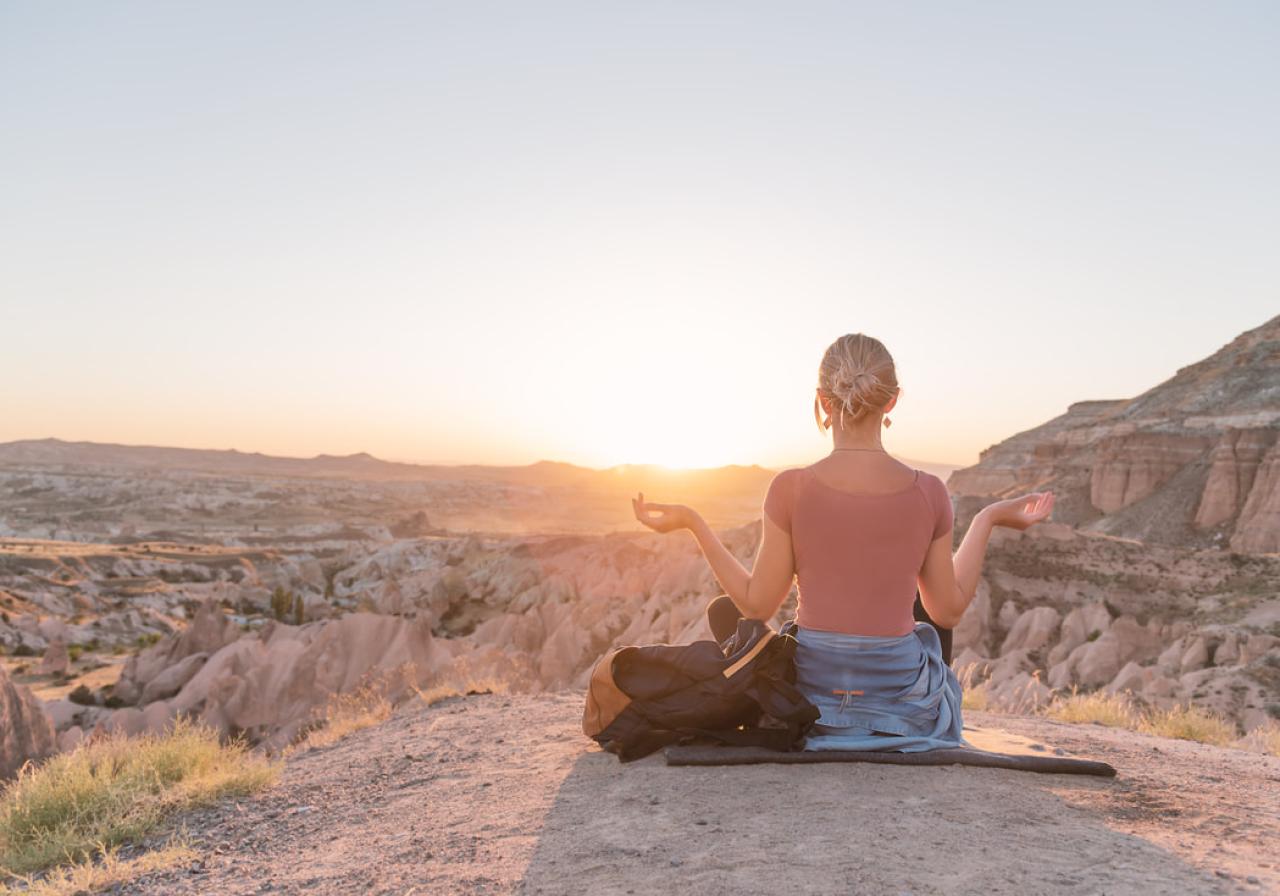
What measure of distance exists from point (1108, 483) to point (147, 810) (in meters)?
48.7

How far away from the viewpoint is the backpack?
423cm

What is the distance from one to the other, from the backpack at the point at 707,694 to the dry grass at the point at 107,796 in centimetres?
268

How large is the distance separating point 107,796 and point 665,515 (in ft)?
13.1

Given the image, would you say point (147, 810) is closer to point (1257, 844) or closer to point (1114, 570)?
point (1257, 844)

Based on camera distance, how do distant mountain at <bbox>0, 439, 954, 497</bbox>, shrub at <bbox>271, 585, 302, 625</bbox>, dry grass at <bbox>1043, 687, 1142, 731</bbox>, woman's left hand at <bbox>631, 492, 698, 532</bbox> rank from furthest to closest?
1. distant mountain at <bbox>0, 439, 954, 497</bbox>
2. shrub at <bbox>271, 585, 302, 625</bbox>
3. dry grass at <bbox>1043, 687, 1142, 731</bbox>
4. woman's left hand at <bbox>631, 492, 698, 532</bbox>

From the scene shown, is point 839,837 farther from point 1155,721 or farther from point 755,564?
point 1155,721

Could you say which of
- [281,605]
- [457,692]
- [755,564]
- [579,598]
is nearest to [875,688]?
[755,564]

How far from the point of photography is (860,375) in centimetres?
394

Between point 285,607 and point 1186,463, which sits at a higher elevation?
point 1186,463

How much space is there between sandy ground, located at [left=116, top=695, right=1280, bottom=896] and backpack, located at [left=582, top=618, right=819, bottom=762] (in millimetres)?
191

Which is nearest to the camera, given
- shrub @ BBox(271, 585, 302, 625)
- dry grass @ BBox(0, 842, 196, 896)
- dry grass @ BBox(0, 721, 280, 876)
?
dry grass @ BBox(0, 842, 196, 896)

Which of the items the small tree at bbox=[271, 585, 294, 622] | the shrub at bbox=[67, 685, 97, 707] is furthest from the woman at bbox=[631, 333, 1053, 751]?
the small tree at bbox=[271, 585, 294, 622]

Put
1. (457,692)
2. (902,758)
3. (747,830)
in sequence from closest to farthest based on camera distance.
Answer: (747,830) → (902,758) → (457,692)

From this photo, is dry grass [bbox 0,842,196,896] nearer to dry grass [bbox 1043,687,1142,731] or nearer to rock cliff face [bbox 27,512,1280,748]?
dry grass [bbox 1043,687,1142,731]
